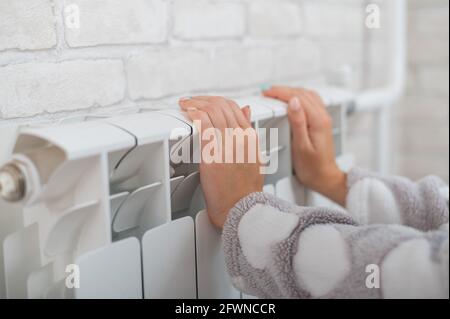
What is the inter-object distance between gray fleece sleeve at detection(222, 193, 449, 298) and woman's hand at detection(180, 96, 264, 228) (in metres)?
0.03

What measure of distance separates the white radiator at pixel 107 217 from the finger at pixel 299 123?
0.22 meters

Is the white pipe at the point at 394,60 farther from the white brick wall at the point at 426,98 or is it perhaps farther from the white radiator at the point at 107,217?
the white radiator at the point at 107,217

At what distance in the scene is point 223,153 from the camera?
71cm

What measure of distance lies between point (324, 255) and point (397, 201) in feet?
0.91

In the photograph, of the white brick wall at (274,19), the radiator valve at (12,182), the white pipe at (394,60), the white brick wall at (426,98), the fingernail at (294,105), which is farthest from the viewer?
the white brick wall at (426,98)

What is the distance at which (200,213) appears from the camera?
2.33 feet

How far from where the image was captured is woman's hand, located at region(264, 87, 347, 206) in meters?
0.89

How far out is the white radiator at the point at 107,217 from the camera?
1.86 feet

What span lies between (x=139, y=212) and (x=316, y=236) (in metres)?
0.20

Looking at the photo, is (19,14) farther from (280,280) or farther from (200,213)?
(280,280)

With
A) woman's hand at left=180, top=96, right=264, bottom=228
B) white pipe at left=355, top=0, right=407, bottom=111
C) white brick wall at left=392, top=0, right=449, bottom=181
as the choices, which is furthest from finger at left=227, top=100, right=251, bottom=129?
white brick wall at left=392, top=0, right=449, bottom=181

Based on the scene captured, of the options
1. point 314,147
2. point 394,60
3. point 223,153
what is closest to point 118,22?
point 223,153

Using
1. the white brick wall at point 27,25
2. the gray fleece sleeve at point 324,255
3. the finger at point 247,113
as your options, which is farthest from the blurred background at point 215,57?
the gray fleece sleeve at point 324,255

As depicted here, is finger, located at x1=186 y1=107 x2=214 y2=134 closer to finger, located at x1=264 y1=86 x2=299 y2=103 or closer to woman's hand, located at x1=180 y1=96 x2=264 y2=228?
woman's hand, located at x1=180 y1=96 x2=264 y2=228
